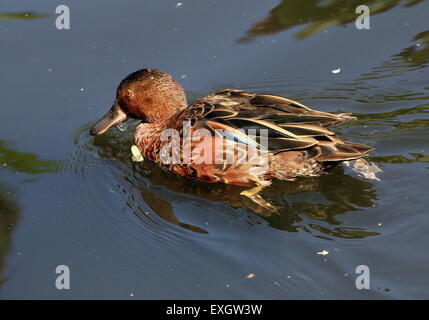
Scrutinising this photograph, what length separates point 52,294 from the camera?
20.7 ft

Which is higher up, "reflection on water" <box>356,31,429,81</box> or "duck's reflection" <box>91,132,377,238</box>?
"reflection on water" <box>356,31,429,81</box>

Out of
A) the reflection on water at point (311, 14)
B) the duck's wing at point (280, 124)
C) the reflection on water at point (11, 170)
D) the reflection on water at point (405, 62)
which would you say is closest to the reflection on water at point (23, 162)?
the reflection on water at point (11, 170)

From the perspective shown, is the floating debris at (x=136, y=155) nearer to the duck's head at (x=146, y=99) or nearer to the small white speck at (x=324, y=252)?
the duck's head at (x=146, y=99)

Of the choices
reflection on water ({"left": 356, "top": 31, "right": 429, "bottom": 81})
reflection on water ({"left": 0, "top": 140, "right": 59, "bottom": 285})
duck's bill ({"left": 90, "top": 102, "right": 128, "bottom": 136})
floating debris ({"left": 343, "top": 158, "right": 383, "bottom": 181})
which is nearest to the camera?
reflection on water ({"left": 0, "top": 140, "right": 59, "bottom": 285})

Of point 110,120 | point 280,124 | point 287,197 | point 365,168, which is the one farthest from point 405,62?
point 110,120

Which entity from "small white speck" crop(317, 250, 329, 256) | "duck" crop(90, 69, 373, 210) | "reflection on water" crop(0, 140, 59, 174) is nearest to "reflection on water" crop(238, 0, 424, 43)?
"duck" crop(90, 69, 373, 210)

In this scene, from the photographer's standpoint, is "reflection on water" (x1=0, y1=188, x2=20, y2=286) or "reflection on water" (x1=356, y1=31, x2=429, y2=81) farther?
"reflection on water" (x1=356, y1=31, x2=429, y2=81)

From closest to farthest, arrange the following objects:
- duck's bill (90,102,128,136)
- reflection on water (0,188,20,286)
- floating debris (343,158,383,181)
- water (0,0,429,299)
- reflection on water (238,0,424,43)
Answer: water (0,0,429,299) < reflection on water (0,188,20,286) < floating debris (343,158,383,181) < duck's bill (90,102,128,136) < reflection on water (238,0,424,43)

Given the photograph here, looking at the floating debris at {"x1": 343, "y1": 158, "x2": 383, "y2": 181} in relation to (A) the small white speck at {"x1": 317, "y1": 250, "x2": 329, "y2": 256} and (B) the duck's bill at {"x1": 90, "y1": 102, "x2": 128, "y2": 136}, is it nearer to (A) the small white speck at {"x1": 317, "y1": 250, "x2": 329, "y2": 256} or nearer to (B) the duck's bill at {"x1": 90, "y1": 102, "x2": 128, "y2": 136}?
(A) the small white speck at {"x1": 317, "y1": 250, "x2": 329, "y2": 256}

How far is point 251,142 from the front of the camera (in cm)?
728

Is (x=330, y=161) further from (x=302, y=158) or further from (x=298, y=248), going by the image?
(x=298, y=248)

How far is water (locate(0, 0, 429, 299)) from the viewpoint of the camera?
20.8 ft

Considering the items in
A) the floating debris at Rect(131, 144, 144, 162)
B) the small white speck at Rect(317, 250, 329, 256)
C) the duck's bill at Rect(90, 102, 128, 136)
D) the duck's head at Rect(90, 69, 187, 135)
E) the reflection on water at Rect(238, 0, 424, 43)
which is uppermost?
the reflection on water at Rect(238, 0, 424, 43)

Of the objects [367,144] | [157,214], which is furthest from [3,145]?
[367,144]
